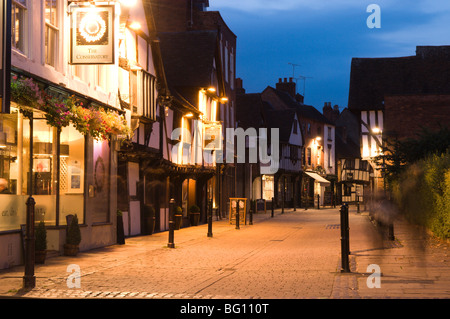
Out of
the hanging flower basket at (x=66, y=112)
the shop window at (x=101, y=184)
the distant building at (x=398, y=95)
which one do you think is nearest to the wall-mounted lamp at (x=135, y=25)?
the hanging flower basket at (x=66, y=112)

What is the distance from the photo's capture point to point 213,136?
3281 cm

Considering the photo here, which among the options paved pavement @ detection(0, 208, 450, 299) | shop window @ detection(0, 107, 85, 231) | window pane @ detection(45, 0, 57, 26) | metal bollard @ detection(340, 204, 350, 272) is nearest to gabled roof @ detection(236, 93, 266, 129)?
paved pavement @ detection(0, 208, 450, 299)

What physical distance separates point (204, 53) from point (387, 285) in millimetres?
25185

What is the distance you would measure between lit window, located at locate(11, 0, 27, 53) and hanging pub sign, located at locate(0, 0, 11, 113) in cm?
128

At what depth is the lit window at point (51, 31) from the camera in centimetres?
1475

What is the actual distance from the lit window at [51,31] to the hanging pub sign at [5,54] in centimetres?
297

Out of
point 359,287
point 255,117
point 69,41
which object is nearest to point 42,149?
point 69,41

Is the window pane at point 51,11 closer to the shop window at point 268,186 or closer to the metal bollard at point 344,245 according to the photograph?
the metal bollard at point 344,245

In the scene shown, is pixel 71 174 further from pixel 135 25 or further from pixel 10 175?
pixel 135 25

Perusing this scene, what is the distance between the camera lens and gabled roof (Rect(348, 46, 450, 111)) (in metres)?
45.7

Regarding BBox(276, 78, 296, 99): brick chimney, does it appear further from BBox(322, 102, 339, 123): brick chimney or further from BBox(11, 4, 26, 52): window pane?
BBox(11, 4, 26, 52): window pane

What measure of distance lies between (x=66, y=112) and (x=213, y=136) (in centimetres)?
1859

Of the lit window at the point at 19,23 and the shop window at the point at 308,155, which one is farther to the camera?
the shop window at the point at 308,155

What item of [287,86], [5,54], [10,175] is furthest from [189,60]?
[287,86]
